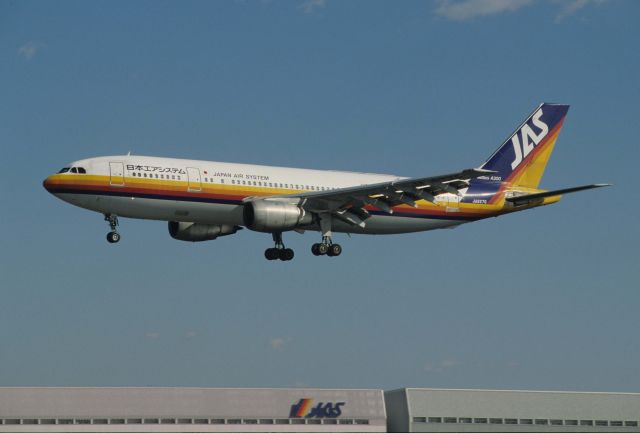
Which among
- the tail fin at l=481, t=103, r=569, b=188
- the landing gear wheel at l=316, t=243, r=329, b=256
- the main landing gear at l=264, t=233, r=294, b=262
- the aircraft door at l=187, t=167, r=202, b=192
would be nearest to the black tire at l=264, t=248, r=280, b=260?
the main landing gear at l=264, t=233, r=294, b=262

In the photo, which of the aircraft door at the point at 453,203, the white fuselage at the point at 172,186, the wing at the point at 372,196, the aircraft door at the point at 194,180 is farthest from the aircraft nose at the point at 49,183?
the aircraft door at the point at 453,203

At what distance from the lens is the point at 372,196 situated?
244 ft

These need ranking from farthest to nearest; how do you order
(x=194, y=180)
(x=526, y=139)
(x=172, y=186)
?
(x=526, y=139) → (x=194, y=180) → (x=172, y=186)

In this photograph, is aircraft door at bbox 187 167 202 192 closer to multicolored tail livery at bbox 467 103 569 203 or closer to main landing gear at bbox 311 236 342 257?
main landing gear at bbox 311 236 342 257

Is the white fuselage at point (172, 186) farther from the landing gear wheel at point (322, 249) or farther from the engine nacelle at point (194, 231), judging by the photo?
the engine nacelle at point (194, 231)

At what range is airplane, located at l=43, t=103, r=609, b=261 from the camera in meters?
69.6

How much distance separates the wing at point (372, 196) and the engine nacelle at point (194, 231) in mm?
6101

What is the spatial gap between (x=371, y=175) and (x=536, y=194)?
31.4ft

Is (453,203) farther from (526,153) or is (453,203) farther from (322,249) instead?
(322,249)

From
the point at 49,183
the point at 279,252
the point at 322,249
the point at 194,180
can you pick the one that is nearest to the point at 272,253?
the point at 279,252

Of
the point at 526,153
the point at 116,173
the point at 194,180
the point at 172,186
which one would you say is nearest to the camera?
the point at 116,173

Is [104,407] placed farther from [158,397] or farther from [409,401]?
[409,401]

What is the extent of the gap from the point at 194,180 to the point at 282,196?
4994mm

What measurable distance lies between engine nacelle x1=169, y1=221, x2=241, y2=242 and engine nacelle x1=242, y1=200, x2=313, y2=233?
604cm
